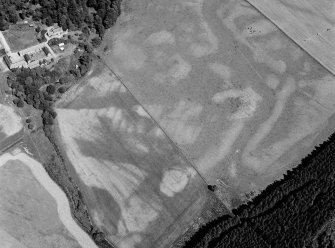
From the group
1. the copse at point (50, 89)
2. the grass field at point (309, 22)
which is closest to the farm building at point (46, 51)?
the copse at point (50, 89)

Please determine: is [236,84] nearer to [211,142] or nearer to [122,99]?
[211,142]

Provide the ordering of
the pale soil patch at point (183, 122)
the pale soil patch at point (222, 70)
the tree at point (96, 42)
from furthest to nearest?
1. the tree at point (96, 42)
2. the pale soil patch at point (222, 70)
3. the pale soil patch at point (183, 122)

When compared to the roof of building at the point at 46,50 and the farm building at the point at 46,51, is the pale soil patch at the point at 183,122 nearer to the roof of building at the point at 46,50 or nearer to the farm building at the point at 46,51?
the farm building at the point at 46,51

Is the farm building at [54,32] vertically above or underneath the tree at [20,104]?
above

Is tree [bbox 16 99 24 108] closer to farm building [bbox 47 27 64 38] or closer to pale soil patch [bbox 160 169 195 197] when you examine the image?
farm building [bbox 47 27 64 38]

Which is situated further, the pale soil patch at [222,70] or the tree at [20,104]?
the pale soil patch at [222,70]

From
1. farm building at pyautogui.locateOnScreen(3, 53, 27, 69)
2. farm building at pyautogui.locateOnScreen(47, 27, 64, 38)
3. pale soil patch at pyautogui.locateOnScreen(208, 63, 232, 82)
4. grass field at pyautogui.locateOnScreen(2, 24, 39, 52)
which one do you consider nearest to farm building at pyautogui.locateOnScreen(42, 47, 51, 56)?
grass field at pyautogui.locateOnScreen(2, 24, 39, 52)

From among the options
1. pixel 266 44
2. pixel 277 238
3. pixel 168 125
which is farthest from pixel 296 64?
pixel 277 238
